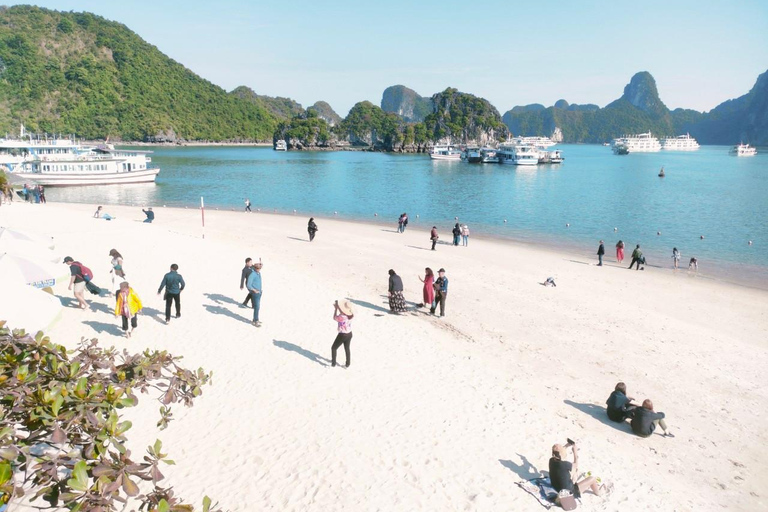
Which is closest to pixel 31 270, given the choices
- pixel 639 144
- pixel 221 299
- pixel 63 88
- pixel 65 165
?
pixel 221 299

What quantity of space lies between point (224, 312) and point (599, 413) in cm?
948

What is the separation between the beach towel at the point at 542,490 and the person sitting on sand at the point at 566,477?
9 cm

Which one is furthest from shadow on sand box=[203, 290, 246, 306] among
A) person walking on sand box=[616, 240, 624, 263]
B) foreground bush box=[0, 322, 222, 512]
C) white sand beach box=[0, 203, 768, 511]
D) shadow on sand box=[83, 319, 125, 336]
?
person walking on sand box=[616, 240, 624, 263]

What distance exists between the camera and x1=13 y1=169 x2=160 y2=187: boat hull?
57.1m

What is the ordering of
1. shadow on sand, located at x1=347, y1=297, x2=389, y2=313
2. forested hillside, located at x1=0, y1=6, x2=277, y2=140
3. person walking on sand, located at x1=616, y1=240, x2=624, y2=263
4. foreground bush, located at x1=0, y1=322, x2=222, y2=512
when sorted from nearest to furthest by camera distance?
foreground bush, located at x1=0, y1=322, x2=222, y2=512 → shadow on sand, located at x1=347, y1=297, x2=389, y2=313 → person walking on sand, located at x1=616, y1=240, x2=624, y2=263 → forested hillside, located at x1=0, y1=6, x2=277, y2=140

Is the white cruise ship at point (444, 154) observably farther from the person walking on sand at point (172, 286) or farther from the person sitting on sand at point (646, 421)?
the person sitting on sand at point (646, 421)

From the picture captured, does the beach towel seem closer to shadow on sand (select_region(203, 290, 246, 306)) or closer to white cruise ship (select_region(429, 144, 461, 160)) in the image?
shadow on sand (select_region(203, 290, 246, 306))

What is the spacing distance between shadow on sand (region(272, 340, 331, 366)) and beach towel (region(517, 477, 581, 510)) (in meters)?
4.97

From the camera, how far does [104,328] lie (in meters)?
12.0

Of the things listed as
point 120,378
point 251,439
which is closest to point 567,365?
point 251,439

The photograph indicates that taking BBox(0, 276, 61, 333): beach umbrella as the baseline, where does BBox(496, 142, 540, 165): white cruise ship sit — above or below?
above

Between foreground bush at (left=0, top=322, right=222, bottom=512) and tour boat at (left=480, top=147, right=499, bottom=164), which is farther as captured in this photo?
tour boat at (left=480, top=147, right=499, bottom=164)

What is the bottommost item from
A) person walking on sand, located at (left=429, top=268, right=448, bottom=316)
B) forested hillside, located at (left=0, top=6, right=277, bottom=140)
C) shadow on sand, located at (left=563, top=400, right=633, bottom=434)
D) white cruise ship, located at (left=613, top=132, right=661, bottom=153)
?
shadow on sand, located at (left=563, top=400, right=633, bottom=434)

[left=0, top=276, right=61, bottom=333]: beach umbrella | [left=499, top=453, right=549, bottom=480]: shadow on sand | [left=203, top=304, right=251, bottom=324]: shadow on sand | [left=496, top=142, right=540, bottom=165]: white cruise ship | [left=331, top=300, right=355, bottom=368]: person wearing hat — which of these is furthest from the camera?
[left=496, top=142, right=540, bottom=165]: white cruise ship
